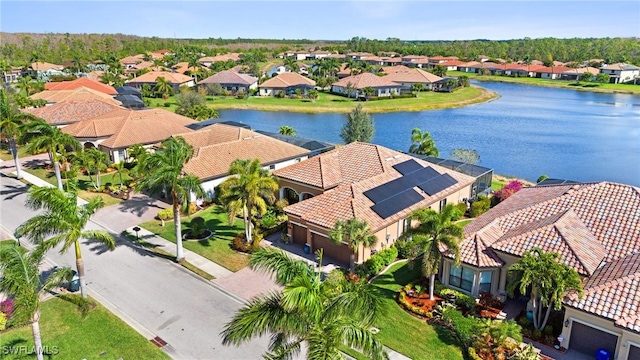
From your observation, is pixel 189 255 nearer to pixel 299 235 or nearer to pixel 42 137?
pixel 299 235

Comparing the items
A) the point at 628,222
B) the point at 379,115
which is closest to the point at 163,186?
the point at 628,222

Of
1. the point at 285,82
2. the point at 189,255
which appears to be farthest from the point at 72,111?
the point at 285,82

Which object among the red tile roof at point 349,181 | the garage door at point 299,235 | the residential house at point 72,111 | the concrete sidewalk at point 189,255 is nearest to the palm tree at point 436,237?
the red tile roof at point 349,181

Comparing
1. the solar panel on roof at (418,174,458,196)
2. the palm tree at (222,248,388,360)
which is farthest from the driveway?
the palm tree at (222,248,388,360)

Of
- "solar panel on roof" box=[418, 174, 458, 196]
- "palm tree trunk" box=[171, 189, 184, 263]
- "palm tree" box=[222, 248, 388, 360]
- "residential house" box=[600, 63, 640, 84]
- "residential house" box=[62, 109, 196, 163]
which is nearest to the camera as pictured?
"palm tree" box=[222, 248, 388, 360]

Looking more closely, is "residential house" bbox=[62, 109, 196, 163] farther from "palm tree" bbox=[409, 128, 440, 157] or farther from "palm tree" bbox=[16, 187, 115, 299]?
"palm tree" bbox=[16, 187, 115, 299]

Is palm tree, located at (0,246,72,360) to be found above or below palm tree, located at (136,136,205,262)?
below

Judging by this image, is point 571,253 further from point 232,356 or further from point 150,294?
point 150,294
